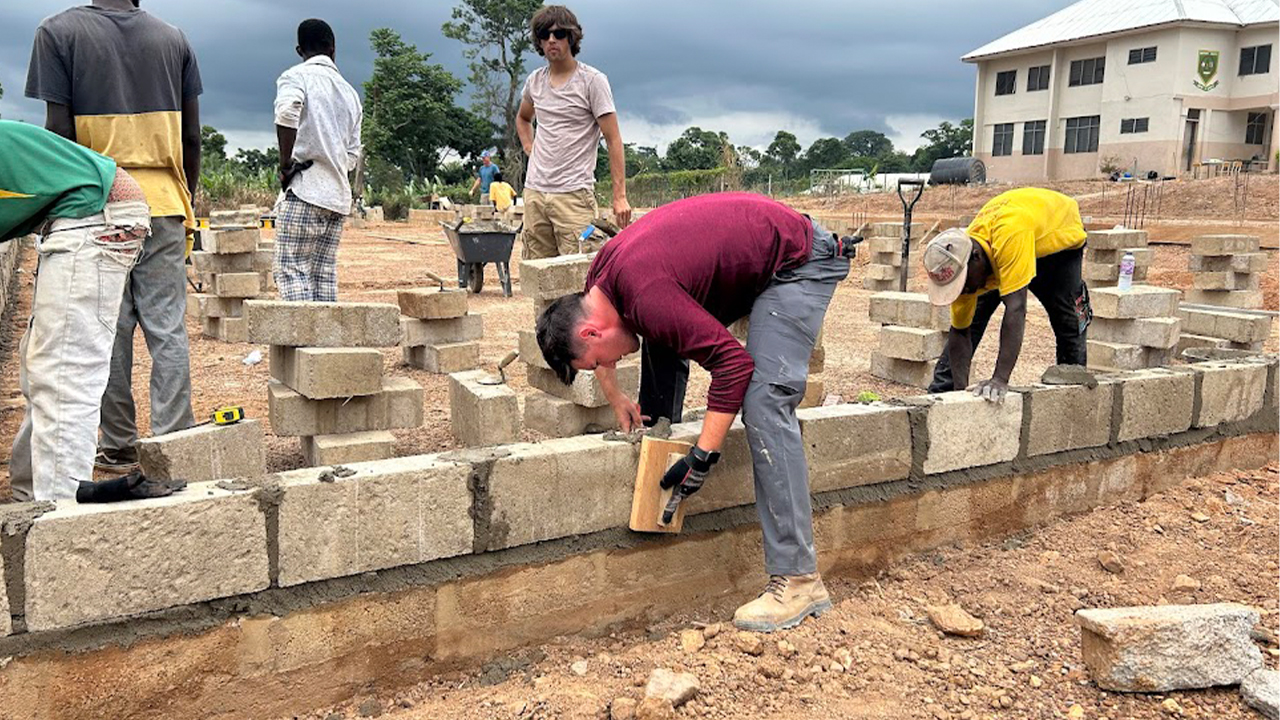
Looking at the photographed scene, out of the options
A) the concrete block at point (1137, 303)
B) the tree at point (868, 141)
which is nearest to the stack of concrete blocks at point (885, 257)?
the concrete block at point (1137, 303)

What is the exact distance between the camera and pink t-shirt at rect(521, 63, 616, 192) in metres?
4.77

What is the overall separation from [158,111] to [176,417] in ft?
3.94

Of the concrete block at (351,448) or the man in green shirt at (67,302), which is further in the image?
the concrete block at (351,448)

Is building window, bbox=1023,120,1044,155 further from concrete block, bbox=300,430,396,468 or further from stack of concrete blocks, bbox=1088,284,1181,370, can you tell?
concrete block, bbox=300,430,396,468

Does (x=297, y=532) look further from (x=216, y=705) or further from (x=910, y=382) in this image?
(x=910, y=382)

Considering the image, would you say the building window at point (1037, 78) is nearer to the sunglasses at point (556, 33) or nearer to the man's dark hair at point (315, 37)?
the sunglasses at point (556, 33)

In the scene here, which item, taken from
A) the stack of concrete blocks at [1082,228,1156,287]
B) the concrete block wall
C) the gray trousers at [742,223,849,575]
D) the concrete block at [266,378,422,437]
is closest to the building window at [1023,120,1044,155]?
the stack of concrete blocks at [1082,228,1156,287]

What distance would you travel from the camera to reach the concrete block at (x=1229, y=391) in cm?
454

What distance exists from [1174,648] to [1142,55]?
108 feet

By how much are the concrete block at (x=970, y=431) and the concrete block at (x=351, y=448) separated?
7.46 feet

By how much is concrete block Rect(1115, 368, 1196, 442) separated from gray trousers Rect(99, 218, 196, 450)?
13.3 ft

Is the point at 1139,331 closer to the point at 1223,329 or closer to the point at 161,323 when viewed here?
the point at 1223,329

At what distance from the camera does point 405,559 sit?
2.81m

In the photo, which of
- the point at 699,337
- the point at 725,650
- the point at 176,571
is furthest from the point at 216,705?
the point at 699,337
